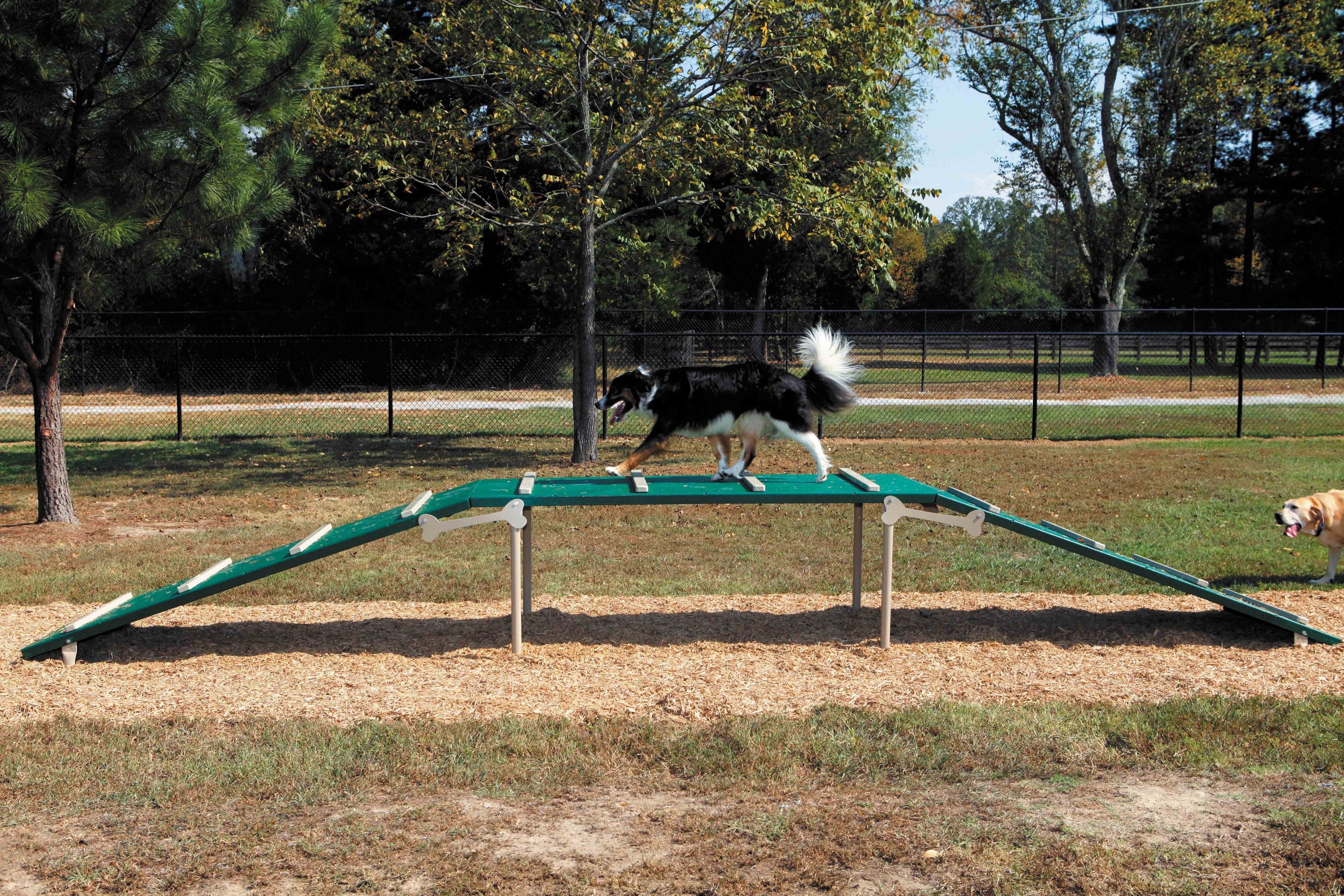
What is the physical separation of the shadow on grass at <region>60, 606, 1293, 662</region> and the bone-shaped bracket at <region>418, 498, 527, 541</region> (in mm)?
789

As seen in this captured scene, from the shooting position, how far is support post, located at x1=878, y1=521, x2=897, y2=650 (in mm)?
6602

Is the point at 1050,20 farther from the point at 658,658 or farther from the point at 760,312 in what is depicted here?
the point at 658,658

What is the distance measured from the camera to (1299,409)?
2333 centimetres

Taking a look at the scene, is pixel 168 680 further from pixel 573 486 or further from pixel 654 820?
pixel 654 820

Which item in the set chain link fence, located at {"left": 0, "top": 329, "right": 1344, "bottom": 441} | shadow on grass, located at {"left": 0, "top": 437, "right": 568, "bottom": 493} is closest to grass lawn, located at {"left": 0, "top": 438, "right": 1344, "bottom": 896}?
shadow on grass, located at {"left": 0, "top": 437, "right": 568, "bottom": 493}

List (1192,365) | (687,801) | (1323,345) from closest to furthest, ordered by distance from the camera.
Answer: (687,801) < (1192,365) < (1323,345)

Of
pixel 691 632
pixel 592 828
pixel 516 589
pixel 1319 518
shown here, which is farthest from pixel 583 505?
pixel 1319 518

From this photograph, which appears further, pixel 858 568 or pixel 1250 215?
pixel 1250 215

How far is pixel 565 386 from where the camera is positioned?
28.1 m

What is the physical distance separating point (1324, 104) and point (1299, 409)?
25211 mm

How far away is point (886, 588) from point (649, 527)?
450cm

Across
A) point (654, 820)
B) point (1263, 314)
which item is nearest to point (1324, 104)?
point (1263, 314)

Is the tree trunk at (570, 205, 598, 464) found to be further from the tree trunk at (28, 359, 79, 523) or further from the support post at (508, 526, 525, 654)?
the support post at (508, 526, 525, 654)

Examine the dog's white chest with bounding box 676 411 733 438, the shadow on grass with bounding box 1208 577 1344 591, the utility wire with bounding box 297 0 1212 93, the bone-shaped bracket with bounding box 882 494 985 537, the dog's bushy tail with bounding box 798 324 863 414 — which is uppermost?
the utility wire with bounding box 297 0 1212 93
